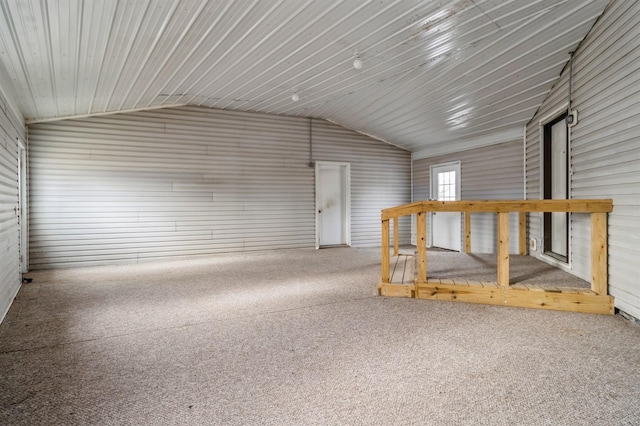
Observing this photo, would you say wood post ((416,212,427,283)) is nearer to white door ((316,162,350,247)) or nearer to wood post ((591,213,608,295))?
wood post ((591,213,608,295))

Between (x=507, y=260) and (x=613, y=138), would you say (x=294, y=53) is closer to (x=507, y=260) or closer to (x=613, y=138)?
(x=507, y=260)

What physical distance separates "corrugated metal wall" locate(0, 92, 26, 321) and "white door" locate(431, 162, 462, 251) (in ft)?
25.0

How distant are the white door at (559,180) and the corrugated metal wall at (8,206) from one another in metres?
7.08

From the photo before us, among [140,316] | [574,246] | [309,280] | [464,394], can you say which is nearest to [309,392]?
[464,394]

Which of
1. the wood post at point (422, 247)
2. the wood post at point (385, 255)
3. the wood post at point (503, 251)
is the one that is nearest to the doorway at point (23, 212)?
the wood post at point (385, 255)

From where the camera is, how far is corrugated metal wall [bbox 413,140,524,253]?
6641mm

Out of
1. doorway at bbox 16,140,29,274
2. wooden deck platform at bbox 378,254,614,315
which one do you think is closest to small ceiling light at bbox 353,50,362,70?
wooden deck platform at bbox 378,254,614,315

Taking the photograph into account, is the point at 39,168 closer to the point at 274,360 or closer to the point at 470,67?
the point at 274,360

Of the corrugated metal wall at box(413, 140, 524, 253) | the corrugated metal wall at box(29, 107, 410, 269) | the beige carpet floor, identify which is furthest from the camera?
the corrugated metal wall at box(413, 140, 524, 253)

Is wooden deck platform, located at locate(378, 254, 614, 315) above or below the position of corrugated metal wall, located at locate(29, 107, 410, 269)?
below

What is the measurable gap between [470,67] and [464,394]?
163 inches

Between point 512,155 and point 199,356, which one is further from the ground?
point 512,155

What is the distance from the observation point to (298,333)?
→ 3016mm

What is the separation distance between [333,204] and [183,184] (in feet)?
11.5
